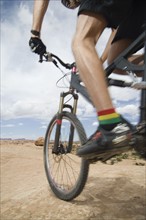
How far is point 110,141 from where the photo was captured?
7.43ft

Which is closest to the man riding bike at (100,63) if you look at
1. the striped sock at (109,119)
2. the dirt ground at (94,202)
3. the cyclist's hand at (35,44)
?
the striped sock at (109,119)

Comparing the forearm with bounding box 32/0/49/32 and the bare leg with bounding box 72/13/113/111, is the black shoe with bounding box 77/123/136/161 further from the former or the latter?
the forearm with bounding box 32/0/49/32

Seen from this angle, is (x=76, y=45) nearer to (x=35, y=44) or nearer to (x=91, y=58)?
(x=91, y=58)

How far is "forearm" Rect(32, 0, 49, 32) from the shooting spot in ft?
10.6

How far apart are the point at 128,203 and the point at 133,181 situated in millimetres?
952

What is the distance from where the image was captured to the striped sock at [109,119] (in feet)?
7.62

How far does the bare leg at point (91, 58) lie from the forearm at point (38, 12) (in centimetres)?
83

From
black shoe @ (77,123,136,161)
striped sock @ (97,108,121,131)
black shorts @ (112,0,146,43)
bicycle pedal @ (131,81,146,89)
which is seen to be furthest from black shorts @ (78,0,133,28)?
black shoe @ (77,123,136,161)

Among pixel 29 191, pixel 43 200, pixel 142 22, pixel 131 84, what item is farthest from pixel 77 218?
pixel 142 22

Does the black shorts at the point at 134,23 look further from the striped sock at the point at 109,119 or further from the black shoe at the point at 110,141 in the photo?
the black shoe at the point at 110,141

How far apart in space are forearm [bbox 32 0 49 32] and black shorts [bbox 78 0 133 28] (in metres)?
0.86

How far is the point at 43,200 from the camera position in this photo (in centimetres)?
405

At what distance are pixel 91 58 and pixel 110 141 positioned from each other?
2.33ft

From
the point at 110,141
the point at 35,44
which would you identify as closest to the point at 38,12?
the point at 35,44
